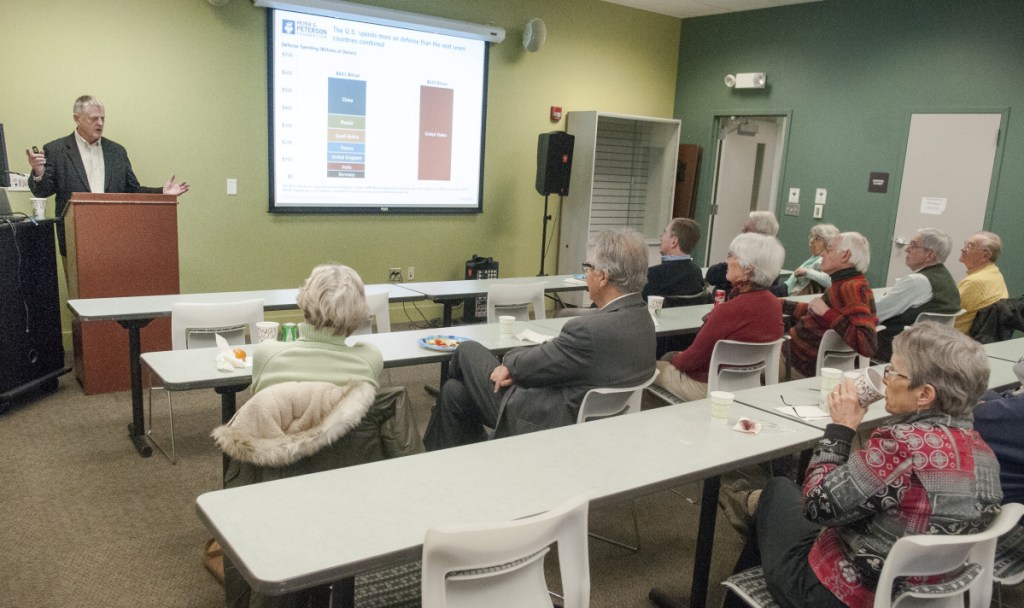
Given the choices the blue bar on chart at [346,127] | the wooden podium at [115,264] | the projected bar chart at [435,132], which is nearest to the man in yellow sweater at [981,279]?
the projected bar chart at [435,132]

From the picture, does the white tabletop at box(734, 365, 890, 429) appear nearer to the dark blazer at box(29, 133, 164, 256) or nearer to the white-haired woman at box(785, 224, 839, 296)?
the white-haired woman at box(785, 224, 839, 296)

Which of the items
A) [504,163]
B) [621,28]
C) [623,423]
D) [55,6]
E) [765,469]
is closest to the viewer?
[623,423]

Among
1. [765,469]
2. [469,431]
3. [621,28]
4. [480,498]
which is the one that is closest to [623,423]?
[480,498]

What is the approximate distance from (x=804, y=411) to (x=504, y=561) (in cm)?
160

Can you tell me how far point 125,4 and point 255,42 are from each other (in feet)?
3.11

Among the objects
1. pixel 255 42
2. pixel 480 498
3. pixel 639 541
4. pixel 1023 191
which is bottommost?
pixel 639 541

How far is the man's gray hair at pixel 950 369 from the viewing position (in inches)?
70.1

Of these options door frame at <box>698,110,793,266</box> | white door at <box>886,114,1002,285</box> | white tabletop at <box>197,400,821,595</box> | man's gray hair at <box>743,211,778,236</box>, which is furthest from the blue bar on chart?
white door at <box>886,114,1002,285</box>

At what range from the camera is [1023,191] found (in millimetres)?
6242

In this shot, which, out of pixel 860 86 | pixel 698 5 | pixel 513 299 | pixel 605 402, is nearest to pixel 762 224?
pixel 513 299

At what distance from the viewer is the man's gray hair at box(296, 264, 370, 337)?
2305mm

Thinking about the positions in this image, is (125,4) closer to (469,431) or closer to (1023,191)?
(469,431)

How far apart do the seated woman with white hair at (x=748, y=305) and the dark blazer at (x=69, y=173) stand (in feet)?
13.1

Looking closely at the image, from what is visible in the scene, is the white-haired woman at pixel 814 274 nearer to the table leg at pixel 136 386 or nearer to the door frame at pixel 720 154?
the door frame at pixel 720 154
